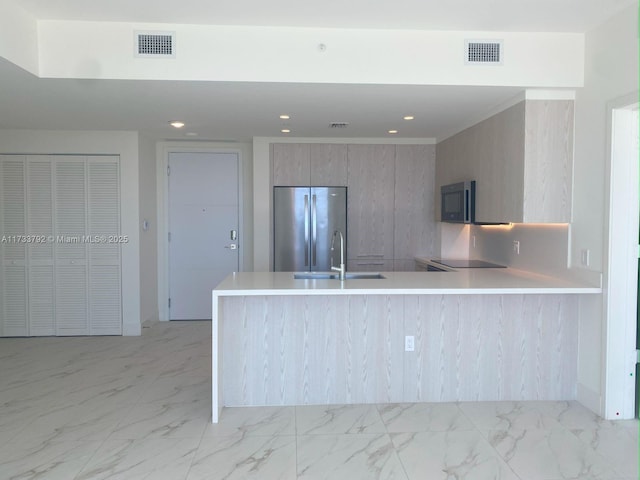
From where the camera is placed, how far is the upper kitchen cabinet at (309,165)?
18.4 ft

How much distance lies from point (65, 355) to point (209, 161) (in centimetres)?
285

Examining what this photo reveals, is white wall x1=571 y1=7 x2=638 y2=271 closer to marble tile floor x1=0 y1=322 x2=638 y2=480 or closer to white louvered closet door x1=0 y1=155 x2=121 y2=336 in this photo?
marble tile floor x1=0 y1=322 x2=638 y2=480

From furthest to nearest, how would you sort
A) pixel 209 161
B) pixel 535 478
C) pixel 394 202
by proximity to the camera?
pixel 209 161, pixel 394 202, pixel 535 478

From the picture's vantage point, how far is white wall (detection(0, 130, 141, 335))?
5293 mm

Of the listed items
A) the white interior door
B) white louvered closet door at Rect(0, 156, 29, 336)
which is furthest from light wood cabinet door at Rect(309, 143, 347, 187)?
white louvered closet door at Rect(0, 156, 29, 336)

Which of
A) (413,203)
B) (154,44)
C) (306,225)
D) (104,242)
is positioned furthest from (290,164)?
(154,44)

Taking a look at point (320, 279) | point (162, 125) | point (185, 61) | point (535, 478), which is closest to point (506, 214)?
point (320, 279)

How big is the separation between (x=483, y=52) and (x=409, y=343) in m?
2.12

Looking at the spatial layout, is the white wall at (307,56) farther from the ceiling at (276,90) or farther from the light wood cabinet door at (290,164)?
the light wood cabinet door at (290,164)

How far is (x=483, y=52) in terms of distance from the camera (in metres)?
3.29

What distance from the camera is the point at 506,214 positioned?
372cm

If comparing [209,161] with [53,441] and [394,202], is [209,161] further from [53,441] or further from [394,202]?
[53,441]

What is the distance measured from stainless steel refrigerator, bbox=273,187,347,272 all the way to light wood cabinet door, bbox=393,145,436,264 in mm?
751

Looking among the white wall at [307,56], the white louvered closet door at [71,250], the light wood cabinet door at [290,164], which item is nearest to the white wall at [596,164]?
the white wall at [307,56]
